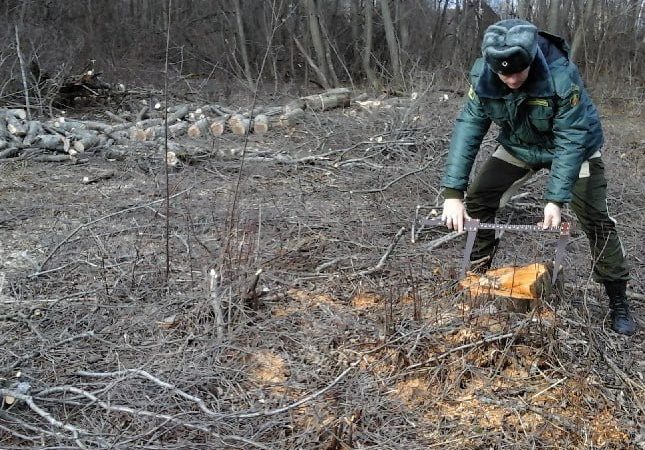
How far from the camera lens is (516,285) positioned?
335 cm

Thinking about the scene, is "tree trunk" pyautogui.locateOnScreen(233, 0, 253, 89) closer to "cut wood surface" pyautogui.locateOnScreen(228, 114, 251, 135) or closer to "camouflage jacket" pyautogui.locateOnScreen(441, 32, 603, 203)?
"cut wood surface" pyautogui.locateOnScreen(228, 114, 251, 135)

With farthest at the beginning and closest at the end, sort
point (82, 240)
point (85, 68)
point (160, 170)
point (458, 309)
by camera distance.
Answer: point (85, 68)
point (160, 170)
point (82, 240)
point (458, 309)

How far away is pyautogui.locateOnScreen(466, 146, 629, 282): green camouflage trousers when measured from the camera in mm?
3438

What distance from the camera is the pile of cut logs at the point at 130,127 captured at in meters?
7.53

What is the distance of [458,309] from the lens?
337 cm

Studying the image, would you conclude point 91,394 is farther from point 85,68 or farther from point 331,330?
point 85,68

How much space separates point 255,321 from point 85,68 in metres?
9.78

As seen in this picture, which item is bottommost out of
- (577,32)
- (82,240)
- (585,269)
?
(82,240)

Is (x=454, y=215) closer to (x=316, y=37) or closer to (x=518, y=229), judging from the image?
(x=518, y=229)

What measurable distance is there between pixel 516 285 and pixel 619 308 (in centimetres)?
68

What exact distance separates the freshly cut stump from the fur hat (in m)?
0.98

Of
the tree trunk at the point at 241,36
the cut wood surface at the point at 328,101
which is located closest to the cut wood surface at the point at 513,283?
the cut wood surface at the point at 328,101

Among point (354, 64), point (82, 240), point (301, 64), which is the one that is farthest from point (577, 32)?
point (82, 240)

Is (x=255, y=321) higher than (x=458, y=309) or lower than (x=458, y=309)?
lower
